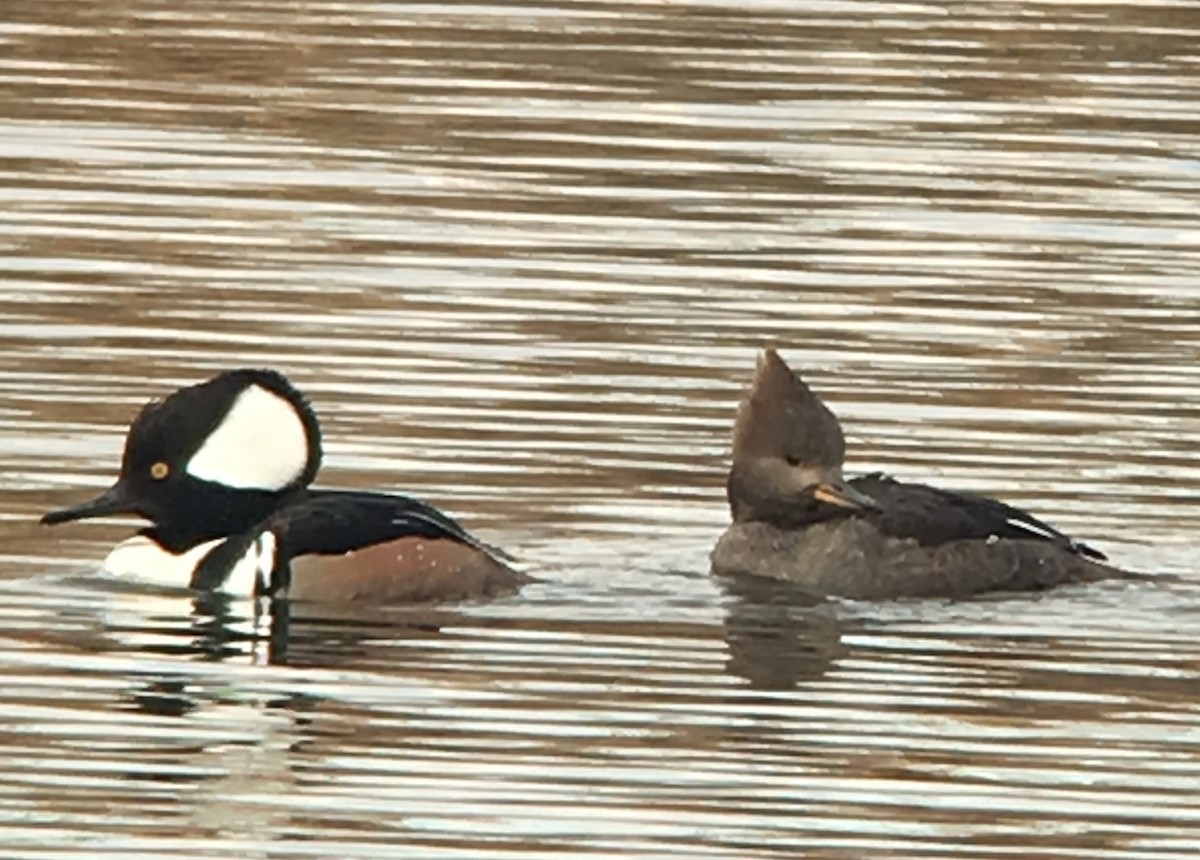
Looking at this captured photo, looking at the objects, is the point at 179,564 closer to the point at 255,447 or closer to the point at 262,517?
the point at 262,517

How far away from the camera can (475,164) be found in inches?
913

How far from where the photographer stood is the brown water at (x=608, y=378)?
1221 cm

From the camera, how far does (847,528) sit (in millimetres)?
15773

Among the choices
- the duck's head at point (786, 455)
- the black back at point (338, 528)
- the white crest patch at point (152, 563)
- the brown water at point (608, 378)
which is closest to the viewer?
the brown water at point (608, 378)

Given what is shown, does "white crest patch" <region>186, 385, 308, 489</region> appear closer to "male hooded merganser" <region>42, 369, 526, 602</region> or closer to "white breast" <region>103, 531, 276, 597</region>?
"male hooded merganser" <region>42, 369, 526, 602</region>

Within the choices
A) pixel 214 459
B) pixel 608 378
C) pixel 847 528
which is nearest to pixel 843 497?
pixel 847 528

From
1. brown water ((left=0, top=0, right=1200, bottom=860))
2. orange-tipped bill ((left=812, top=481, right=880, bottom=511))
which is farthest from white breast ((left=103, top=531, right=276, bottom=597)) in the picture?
orange-tipped bill ((left=812, top=481, right=880, bottom=511))

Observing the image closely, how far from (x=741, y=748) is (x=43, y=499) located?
3959mm

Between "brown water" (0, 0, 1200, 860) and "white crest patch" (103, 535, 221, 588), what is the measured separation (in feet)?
0.42

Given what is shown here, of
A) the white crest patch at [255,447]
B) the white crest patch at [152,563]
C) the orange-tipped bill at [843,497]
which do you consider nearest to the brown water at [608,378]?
the white crest patch at [152,563]

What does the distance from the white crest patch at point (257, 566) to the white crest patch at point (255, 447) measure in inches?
13.7

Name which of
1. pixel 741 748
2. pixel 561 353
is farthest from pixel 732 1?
pixel 741 748

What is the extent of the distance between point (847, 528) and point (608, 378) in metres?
2.53

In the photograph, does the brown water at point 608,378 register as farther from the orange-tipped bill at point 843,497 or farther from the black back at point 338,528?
the orange-tipped bill at point 843,497
